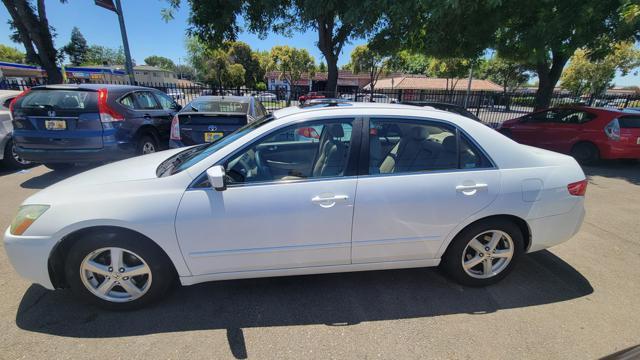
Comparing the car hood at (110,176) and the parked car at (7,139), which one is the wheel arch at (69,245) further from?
the parked car at (7,139)

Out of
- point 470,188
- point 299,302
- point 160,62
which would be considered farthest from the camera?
point 160,62

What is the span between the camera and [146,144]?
6.30m

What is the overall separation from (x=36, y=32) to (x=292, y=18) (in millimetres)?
9996

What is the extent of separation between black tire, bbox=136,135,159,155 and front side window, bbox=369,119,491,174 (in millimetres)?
5304

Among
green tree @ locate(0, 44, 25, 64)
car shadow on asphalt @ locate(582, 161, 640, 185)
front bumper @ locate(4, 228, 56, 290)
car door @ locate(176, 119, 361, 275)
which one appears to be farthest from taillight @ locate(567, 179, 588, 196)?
green tree @ locate(0, 44, 25, 64)

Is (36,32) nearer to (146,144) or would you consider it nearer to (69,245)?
(146,144)

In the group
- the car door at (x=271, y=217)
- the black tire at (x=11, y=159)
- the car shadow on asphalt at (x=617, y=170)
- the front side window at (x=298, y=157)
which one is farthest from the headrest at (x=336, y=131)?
the car shadow on asphalt at (x=617, y=170)

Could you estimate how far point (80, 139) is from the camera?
515 cm

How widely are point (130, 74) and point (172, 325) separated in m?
10.6

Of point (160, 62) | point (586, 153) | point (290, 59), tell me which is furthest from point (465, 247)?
point (160, 62)

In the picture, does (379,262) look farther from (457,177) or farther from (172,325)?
(172,325)

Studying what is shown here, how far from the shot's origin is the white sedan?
2244 millimetres

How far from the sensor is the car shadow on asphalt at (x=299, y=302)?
7.74 feet

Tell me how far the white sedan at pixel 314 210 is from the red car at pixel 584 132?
6.25 metres
